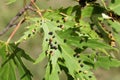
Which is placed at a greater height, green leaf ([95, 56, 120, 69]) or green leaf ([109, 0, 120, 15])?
green leaf ([109, 0, 120, 15])

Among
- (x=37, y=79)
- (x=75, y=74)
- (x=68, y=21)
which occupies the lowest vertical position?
(x=37, y=79)

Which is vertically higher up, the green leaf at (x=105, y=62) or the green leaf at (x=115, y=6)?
the green leaf at (x=115, y=6)

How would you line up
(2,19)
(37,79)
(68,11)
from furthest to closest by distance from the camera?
(2,19)
(37,79)
(68,11)

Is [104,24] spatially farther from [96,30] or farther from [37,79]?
[37,79]

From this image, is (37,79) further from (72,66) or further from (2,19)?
A: (72,66)

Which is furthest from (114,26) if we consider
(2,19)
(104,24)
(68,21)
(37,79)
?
(2,19)

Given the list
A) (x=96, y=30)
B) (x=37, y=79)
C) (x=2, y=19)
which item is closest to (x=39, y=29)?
(x=96, y=30)

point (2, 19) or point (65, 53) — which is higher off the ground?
point (65, 53)

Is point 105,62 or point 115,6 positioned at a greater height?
point 115,6

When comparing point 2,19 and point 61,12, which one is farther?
point 2,19

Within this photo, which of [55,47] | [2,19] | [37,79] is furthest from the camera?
[2,19]
